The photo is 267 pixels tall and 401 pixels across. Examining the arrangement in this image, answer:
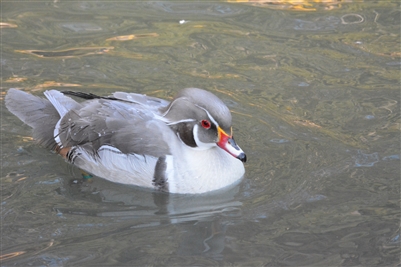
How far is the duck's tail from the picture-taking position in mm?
7621

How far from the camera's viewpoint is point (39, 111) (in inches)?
305

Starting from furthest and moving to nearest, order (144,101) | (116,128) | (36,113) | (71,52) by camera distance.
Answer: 1. (71,52)
2. (36,113)
3. (144,101)
4. (116,128)

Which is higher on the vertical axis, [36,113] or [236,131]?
[36,113]

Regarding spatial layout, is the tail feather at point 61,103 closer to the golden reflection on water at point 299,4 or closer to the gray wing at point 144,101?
the gray wing at point 144,101

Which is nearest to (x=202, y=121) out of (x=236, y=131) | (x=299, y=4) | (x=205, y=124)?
(x=205, y=124)

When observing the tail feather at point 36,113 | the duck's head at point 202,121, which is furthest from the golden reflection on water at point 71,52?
the duck's head at point 202,121

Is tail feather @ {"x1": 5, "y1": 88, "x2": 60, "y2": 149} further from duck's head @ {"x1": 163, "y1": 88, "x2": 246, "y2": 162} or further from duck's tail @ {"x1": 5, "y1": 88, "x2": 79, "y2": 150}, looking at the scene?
duck's head @ {"x1": 163, "y1": 88, "x2": 246, "y2": 162}

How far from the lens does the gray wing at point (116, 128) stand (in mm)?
6863

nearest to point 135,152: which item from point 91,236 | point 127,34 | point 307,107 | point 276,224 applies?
point 91,236

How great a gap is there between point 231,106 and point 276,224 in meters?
2.55

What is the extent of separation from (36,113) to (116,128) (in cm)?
126

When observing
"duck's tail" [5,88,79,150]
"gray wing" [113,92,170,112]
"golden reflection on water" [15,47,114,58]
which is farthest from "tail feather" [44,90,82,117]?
"golden reflection on water" [15,47,114,58]

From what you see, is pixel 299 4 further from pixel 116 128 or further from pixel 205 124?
pixel 116 128

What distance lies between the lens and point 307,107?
851 cm
